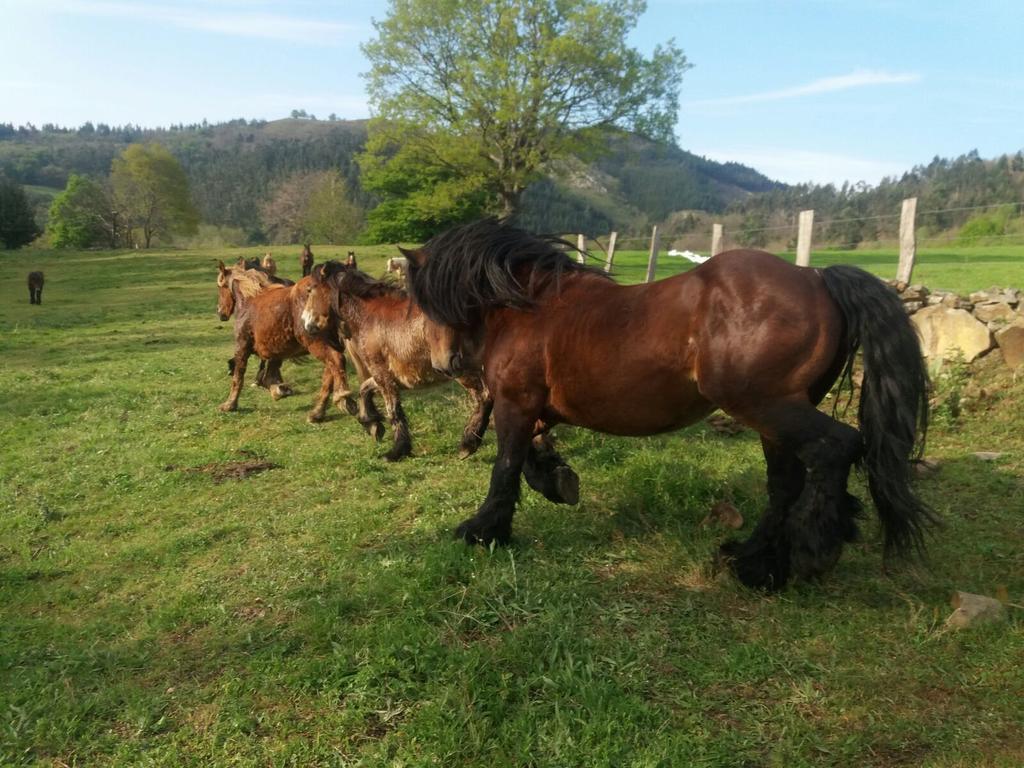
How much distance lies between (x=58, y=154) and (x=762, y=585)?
603ft

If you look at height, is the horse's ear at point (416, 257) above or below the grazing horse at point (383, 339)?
above

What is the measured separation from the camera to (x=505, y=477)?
14.8 feet

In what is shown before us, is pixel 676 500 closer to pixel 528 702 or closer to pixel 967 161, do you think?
pixel 528 702

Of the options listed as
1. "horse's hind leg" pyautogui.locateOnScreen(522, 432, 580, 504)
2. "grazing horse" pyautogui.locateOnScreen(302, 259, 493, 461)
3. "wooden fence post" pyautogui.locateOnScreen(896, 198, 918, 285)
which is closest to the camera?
"horse's hind leg" pyautogui.locateOnScreen(522, 432, 580, 504)

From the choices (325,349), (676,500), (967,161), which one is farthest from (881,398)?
(967,161)

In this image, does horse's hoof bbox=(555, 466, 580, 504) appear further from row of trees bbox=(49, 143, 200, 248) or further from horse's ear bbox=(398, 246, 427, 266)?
row of trees bbox=(49, 143, 200, 248)

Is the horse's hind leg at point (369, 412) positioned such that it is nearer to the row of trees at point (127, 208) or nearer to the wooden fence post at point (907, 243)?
the wooden fence post at point (907, 243)

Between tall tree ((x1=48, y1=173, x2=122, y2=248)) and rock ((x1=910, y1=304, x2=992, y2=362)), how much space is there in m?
72.1

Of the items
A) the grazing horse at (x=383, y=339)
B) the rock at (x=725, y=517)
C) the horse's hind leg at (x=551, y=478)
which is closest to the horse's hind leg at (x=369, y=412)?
the grazing horse at (x=383, y=339)

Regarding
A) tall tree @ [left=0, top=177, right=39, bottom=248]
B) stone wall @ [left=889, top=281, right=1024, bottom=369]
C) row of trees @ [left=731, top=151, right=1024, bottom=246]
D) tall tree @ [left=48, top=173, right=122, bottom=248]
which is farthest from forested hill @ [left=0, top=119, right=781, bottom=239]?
stone wall @ [left=889, top=281, right=1024, bottom=369]

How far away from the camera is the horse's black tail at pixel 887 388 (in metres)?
3.56

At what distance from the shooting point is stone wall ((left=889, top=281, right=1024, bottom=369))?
26.1 feet

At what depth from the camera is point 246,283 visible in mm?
10664

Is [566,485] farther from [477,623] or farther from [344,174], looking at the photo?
[344,174]
